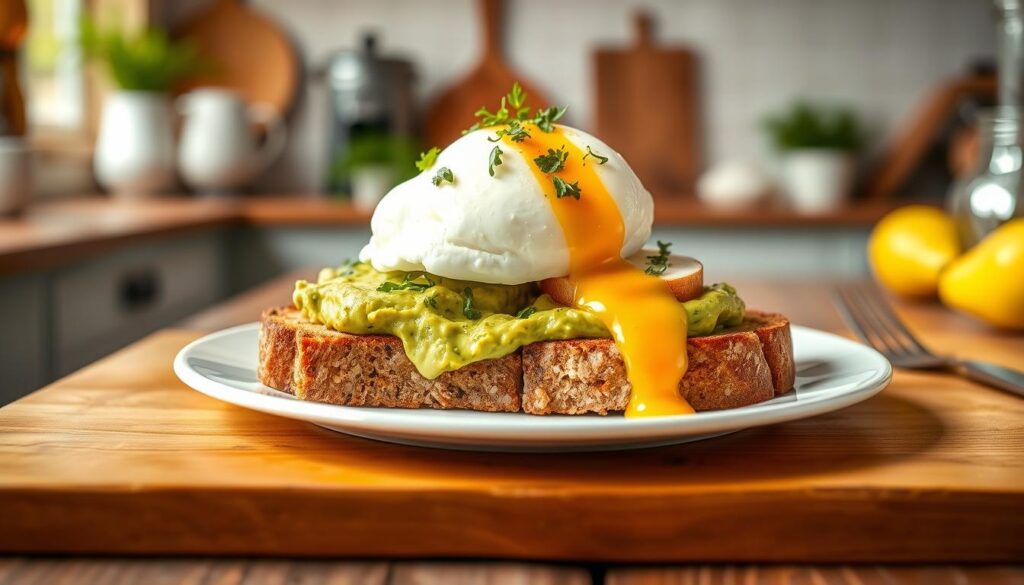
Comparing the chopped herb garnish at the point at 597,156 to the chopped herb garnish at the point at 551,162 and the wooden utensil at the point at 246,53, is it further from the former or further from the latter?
the wooden utensil at the point at 246,53

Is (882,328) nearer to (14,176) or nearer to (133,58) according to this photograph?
(14,176)

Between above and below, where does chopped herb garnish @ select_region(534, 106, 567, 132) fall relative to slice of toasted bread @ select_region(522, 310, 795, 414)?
above

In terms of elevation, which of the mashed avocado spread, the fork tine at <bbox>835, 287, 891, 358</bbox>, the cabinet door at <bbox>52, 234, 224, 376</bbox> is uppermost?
the mashed avocado spread

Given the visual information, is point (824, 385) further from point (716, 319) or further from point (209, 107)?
point (209, 107)

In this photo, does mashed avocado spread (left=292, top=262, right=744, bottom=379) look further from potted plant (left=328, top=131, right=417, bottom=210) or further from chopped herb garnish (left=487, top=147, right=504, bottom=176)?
potted plant (left=328, top=131, right=417, bottom=210)

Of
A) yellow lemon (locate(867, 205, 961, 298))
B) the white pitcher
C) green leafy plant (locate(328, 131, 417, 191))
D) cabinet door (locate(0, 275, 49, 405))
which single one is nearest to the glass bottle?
yellow lemon (locate(867, 205, 961, 298))

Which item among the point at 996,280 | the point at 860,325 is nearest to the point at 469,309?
the point at 860,325

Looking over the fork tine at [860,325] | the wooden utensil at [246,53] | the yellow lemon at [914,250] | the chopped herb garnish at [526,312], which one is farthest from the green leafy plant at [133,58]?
the chopped herb garnish at [526,312]
